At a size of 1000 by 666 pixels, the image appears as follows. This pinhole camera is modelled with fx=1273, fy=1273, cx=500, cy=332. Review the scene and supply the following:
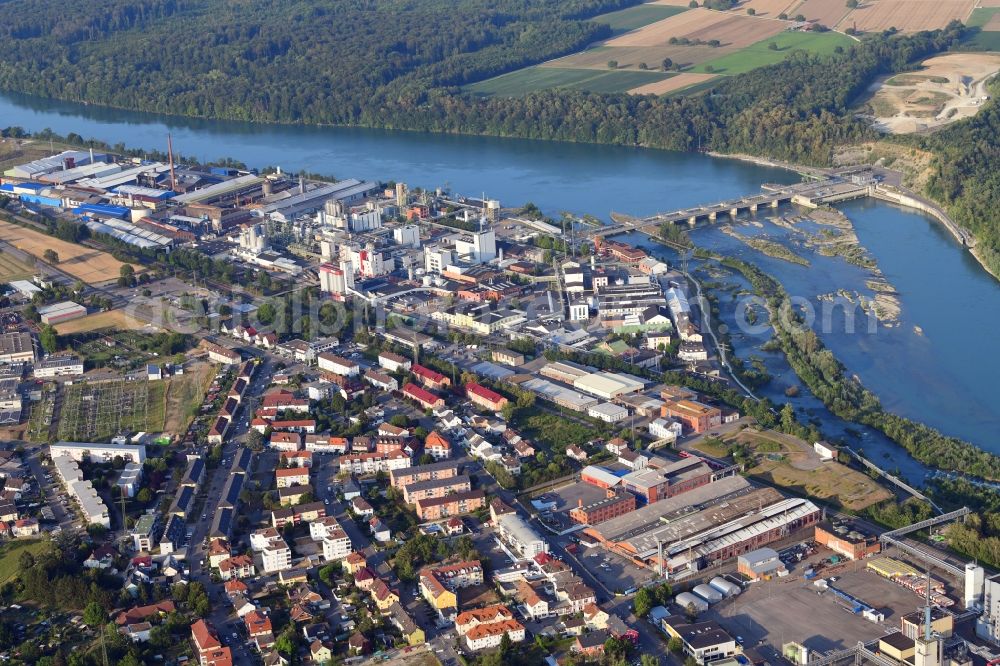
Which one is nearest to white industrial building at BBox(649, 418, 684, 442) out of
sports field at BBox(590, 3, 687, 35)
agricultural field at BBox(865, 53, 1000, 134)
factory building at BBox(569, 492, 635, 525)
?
factory building at BBox(569, 492, 635, 525)

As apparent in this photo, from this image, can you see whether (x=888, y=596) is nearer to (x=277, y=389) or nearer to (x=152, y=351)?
(x=277, y=389)

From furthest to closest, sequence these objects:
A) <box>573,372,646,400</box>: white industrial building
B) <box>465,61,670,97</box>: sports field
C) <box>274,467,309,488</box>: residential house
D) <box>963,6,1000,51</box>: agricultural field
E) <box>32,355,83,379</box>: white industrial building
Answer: <box>963,6,1000,51</box>: agricultural field → <box>465,61,670,97</box>: sports field → <box>32,355,83,379</box>: white industrial building → <box>573,372,646,400</box>: white industrial building → <box>274,467,309,488</box>: residential house

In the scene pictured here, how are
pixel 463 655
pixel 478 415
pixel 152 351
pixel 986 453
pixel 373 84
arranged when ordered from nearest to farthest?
pixel 463 655, pixel 986 453, pixel 478 415, pixel 152 351, pixel 373 84

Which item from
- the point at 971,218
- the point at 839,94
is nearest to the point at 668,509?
the point at 971,218

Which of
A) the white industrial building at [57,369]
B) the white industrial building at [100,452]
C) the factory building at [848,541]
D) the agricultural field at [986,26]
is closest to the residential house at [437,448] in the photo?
the white industrial building at [100,452]

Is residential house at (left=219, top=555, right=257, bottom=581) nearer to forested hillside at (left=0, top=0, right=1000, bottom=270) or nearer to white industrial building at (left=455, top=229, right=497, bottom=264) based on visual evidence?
white industrial building at (left=455, top=229, right=497, bottom=264)

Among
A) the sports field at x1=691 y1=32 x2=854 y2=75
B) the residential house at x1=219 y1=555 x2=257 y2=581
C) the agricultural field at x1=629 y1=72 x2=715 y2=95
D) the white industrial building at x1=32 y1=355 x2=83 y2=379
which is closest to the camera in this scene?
the residential house at x1=219 y1=555 x2=257 y2=581
